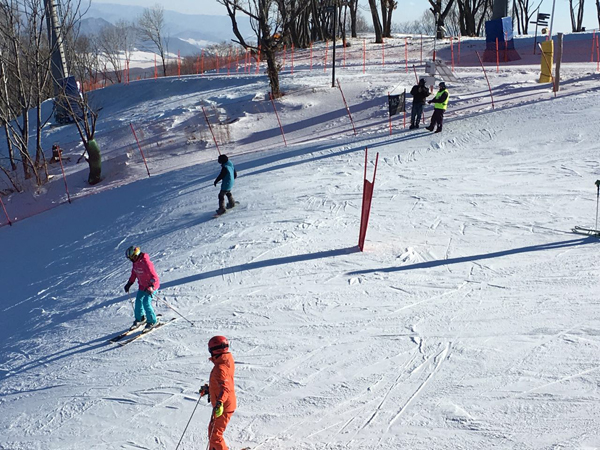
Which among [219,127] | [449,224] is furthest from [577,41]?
[449,224]

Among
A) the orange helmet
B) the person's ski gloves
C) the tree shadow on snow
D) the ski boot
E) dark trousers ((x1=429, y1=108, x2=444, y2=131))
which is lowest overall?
the ski boot

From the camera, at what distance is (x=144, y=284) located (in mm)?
9133

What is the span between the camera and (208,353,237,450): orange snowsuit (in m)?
5.82

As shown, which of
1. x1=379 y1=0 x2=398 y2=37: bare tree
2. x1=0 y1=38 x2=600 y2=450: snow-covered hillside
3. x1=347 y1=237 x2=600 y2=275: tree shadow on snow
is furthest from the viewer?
x1=379 y1=0 x2=398 y2=37: bare tree

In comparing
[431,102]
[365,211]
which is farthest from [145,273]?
[431,102]

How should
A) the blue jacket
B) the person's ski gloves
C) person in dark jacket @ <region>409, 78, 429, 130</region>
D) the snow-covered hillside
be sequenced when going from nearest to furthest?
the person's ski gloves < the snow-covered hillside < the blue jacket < person in dark jacket @ <region>409, 78, 429, 130</region>

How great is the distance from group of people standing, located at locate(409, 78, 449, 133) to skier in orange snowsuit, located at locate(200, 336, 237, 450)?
1347 cm

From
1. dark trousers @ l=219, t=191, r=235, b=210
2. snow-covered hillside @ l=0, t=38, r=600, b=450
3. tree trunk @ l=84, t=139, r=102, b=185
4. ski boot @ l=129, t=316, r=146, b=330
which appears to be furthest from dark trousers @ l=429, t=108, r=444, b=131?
ski boot @ l=129, t=316, r=146, b=330

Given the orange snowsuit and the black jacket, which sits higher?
the black jacket

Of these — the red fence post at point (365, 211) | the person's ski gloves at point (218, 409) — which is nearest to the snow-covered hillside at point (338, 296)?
the red fence post at point (365, 211)

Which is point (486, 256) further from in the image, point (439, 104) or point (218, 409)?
point (439, 104)

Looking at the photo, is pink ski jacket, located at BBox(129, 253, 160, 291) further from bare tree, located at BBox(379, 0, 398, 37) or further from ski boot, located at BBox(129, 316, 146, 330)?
bare tree, located at BBox(379, 0, 398, 37)

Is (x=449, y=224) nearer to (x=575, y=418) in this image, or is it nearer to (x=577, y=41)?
(x=575, y=418)

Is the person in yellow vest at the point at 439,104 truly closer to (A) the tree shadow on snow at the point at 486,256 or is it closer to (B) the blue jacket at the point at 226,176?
(B) the blue jacket at the point at 226,176
